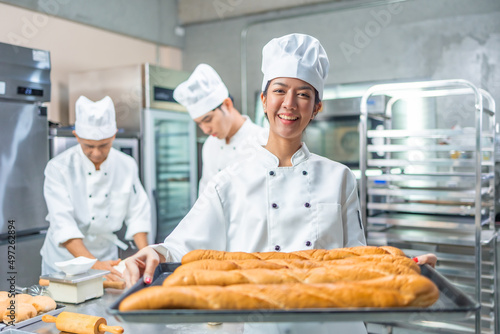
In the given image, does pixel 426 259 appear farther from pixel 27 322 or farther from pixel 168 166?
pixel 168 166

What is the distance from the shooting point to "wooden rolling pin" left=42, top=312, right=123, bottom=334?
4.96 feet

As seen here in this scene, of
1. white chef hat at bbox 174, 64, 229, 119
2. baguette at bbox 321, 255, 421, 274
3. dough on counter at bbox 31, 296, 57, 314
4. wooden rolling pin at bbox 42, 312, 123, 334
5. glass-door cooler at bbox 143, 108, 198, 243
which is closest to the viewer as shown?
baguette at bbox 321, 255, 421, 274

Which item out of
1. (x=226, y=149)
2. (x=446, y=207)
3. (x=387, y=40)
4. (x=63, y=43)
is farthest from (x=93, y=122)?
(x=387, y=40)

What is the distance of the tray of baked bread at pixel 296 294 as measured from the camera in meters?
0.94

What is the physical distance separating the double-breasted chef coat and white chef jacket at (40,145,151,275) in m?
1.31

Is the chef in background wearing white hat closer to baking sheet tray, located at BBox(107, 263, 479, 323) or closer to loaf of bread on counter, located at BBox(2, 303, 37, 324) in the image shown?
loaf of bread on counter, located at BBox(2, 303, 37, 324)

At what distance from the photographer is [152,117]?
4160 millimetres

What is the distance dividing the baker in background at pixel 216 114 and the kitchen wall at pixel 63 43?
1462mm

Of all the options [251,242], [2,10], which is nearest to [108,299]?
[251,242]

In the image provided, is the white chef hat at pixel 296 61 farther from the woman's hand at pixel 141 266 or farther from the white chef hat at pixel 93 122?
the white chef hat at pixel 93 122

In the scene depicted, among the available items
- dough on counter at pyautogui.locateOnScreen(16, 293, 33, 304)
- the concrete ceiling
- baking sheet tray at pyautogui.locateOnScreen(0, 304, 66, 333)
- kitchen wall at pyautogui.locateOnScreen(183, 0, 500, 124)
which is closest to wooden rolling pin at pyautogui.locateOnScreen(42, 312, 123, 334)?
baking sheet tray at pyautogui.locateOnScreen(0, 304, 66, 333)

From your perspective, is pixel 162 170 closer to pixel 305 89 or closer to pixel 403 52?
pixel 403 52

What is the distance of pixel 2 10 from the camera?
360 centimetres

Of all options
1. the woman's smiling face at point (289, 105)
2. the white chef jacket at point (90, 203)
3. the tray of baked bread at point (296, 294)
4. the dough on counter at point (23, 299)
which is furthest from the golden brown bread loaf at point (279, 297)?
the white chef jacket at point (90, 203)
